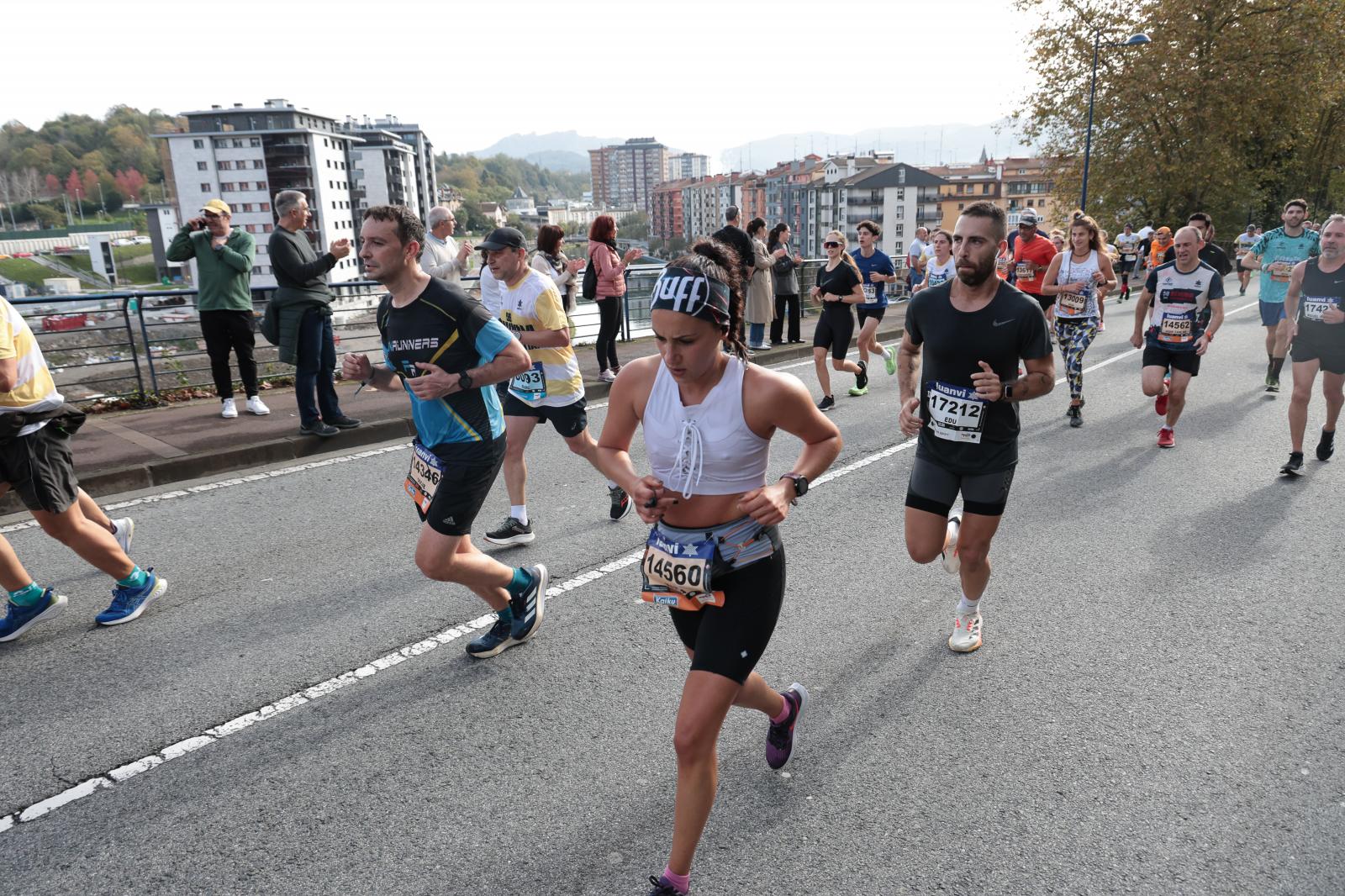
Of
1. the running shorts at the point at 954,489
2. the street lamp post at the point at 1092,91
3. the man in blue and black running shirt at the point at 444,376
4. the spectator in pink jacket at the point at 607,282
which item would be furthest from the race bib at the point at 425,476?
the street lamp post at the point at 1092,91

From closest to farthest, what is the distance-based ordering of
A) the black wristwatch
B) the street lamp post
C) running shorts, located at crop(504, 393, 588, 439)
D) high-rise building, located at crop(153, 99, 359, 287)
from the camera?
the black wristwatch → running shorts, located at crop(504, 393, 588, 439) → the street lamp post → high-rise building, located at crop(153, 99, 359, 287)

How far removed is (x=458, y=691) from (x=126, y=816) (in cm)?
131

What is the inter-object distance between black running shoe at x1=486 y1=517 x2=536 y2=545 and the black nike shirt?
2750 mm

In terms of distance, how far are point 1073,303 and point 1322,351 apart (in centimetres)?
253

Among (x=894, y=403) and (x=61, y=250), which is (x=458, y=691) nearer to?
(x=894, y=403)

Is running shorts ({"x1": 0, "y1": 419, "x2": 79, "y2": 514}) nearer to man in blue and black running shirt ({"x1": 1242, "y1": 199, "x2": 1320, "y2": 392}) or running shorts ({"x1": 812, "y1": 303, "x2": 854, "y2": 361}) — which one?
running shorts ({"x1": 812, "y1": 303, "x2": 854, "y2": 361})

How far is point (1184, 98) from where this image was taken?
116 feet

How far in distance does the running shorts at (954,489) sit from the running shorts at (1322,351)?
4.68m

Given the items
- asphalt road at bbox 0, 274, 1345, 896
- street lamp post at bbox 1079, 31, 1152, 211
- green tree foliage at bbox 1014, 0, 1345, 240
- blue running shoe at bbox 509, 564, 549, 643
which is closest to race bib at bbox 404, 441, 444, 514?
blue running shoe at bbox 509, 564, 549, 643

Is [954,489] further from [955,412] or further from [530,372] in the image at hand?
[530,372]

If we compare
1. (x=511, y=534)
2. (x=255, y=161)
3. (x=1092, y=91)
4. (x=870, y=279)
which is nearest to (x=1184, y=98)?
(x=1092, y=91)

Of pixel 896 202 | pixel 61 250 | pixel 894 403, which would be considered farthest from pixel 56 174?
pixel 894 403

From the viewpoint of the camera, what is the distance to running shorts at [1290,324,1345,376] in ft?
23.1

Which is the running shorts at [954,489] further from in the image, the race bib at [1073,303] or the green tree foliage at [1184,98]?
the green tree foliage at [1184,98]
